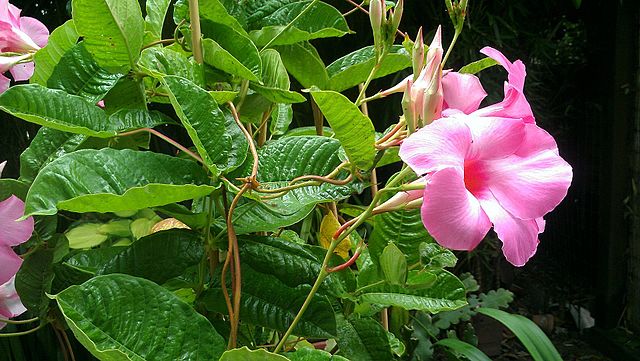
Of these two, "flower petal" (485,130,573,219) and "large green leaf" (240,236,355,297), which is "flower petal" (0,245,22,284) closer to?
"large green leaf" (240,236,355,297)

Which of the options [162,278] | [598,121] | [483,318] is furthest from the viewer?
[598,121]

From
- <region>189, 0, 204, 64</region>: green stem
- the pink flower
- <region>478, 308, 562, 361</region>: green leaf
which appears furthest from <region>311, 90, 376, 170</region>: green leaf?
<region>478, 308, 562, 361</region>: green leaf

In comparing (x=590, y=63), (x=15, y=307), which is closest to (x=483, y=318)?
(x=590, y=63)

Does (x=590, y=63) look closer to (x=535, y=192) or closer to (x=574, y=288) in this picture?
(x=574, y=288)

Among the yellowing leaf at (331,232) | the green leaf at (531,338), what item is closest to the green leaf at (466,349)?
the green leaf at (531,338)

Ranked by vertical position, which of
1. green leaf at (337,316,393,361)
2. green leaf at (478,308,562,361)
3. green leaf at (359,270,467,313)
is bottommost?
green leaf at (478,308,562,361)

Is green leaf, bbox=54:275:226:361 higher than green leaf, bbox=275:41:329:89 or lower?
lower

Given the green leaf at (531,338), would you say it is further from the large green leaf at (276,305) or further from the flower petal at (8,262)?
the flower petal at (8,262)

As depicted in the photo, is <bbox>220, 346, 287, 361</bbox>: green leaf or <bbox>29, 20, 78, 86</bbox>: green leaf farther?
<bbox>29, 20, 78, 86</bbox>: green leaf
